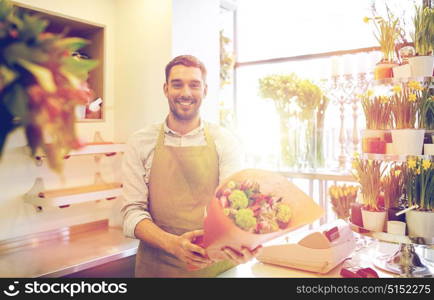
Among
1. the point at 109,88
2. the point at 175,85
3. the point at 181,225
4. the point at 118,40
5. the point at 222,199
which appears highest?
the point at 118,40

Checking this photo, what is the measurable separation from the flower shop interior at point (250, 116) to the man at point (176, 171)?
26 centimetres

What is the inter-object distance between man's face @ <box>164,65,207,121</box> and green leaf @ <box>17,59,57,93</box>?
3.42 ft

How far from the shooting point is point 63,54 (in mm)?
464

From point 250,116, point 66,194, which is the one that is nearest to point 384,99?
point 66,194

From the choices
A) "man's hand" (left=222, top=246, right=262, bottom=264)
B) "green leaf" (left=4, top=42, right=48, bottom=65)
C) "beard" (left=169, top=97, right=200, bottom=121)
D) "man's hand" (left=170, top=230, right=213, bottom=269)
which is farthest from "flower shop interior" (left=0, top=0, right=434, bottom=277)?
"beard" (left=169, top=97, right=200, bottom=121)

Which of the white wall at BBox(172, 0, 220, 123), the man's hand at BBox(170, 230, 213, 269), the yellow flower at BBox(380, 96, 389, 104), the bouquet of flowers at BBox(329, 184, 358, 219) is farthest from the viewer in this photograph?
the white wall at BBox(172, 0, 220, 123)

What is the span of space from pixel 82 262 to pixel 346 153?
195 cm

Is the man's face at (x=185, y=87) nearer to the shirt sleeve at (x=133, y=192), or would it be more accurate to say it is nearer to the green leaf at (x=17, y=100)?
the shirt sleeve at (x=133, y=192)

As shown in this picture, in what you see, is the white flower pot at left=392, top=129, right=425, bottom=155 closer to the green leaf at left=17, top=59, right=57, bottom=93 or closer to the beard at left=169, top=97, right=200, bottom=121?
the beard at left=169, top=97, right=200, bottom=121

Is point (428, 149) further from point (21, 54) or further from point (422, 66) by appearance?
point (21, 54)

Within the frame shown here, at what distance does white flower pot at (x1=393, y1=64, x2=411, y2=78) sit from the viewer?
156cm

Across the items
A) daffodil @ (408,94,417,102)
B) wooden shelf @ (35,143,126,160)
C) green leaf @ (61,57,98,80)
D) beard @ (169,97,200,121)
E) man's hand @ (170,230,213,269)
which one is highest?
daffodil @ (408,94,417,102)

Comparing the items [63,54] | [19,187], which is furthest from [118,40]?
[63,54]

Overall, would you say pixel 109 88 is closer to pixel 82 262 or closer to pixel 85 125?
pixel 85 125
